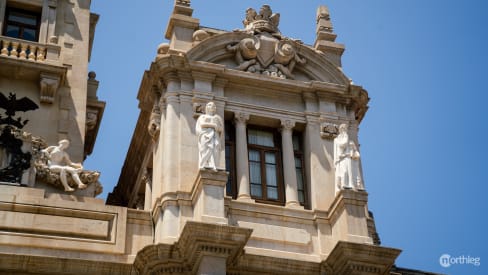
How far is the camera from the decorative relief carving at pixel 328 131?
26250mm

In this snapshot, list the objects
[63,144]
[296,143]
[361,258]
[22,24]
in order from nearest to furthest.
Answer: [361,258] < [63,144] < [296,143] < [22,24]

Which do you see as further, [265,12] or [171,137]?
[265,12]

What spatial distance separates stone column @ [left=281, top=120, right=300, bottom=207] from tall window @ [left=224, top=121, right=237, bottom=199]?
1415 millimetres

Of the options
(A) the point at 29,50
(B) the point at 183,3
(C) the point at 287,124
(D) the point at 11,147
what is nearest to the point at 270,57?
(C) the point at 287,124

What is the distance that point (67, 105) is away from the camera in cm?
2614

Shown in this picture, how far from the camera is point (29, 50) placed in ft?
88.1

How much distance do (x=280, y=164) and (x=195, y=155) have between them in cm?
280

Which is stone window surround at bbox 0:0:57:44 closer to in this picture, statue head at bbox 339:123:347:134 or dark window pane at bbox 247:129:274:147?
dark window pane at bbox 247:129:274:147

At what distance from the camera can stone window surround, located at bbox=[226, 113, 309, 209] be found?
24.8 metres

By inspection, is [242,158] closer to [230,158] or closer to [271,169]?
[230,158]

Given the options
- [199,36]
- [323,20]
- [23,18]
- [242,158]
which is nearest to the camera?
[242,158]

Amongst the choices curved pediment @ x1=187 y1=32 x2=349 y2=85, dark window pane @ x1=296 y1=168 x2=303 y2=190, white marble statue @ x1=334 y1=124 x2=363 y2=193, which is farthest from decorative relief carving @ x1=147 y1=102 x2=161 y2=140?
white marble statue @ x1=334 y1=124 x2=363 y2=193

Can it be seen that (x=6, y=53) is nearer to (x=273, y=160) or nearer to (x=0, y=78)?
(x=0, y=78)

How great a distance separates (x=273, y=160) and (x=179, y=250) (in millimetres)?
5409
